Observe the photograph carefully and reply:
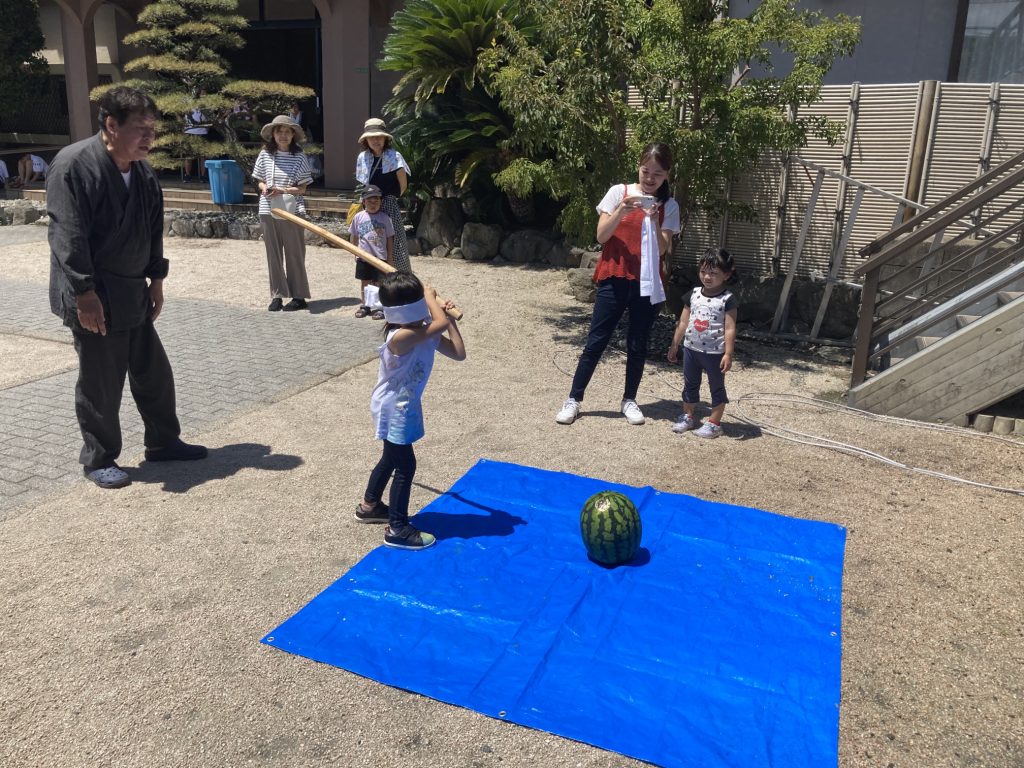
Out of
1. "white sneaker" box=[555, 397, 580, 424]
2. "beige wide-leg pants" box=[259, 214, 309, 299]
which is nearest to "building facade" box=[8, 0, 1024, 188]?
"beige wide-leg pants" box=[259, 214, 309, 299]

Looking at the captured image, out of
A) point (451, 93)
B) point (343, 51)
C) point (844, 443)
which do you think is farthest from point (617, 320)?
point (343, 51)

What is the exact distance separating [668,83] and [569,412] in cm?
308

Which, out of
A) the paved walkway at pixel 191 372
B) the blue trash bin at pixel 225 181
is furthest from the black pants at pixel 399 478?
the blue trash bin at pixel 225 181

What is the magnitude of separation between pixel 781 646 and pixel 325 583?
6.48 feet

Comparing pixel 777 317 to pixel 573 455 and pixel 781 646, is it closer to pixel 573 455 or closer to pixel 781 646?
pixel 573 455

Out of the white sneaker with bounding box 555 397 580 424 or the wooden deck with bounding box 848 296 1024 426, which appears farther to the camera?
the white sneaker with bounding box 555 397 580 424

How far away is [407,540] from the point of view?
4086 millimetres

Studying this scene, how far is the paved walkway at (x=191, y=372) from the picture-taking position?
4988 millimetres

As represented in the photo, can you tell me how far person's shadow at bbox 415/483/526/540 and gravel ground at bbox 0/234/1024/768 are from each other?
23cm

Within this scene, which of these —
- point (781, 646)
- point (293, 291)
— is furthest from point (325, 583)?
point (293, 291)

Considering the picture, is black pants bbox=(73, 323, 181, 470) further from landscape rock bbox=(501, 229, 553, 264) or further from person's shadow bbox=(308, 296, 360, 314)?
landscape rock bbox=(501, 229, 553, 264)

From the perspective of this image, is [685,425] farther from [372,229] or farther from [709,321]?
[372,229]

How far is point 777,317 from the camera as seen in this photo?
8.15 metres

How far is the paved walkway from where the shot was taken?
4.99 metres
